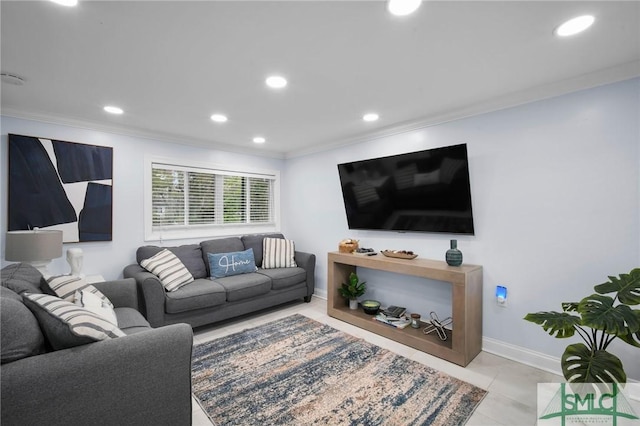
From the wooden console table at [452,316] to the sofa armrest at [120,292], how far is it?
7.39 feet

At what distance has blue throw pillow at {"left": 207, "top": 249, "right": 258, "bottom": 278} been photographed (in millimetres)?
3617

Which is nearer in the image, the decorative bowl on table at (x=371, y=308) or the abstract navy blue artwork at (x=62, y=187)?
the abstract navy blue artwork at (x=62, y=187)

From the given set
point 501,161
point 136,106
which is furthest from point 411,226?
point 136,106

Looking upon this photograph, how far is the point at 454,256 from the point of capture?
8.87 ft

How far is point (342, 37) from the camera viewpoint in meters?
1.67

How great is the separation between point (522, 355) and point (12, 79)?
15.4 feet

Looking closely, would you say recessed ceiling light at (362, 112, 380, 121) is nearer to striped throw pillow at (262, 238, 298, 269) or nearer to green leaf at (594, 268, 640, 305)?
striped throw pillow at (262, 238, 298, 269)

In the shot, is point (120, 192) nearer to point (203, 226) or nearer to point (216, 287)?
point (203, 226)

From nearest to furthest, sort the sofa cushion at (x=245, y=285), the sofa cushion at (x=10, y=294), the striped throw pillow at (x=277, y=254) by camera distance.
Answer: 1. the sofa cushion at (x=10, y=294)
2. the sofa cushion at (x=245, y=285)
3. the striped throw pillow at (x=277, y=254)

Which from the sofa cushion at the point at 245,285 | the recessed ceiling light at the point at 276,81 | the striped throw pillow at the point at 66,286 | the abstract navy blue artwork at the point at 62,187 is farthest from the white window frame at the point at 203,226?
the recessed ceiling light at the point at 276,81

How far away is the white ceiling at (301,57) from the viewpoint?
1.46m

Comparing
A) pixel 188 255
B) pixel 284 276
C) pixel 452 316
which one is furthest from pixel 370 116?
pixel 188 255

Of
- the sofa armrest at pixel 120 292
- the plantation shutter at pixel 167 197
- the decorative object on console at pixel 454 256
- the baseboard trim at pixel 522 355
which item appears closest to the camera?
the baseboard trim at pixel 522 355

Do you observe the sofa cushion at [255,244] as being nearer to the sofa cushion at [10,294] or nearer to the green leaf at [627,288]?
the sofa cushion at [10,294]
